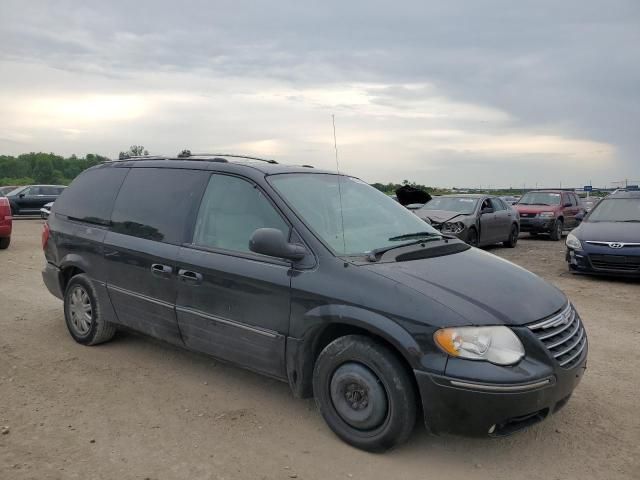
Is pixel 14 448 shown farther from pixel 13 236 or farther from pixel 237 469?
pixel 13 236

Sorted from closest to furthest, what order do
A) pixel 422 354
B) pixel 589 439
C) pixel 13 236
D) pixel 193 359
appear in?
pixel 422 354 → pixel 589 439 → pixel 193 359 → pixel 13 236

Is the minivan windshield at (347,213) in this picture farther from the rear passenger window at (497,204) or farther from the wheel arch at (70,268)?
the rear passenger window at (497,204)

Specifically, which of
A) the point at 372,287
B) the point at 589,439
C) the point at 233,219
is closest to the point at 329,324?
the point at 372,287

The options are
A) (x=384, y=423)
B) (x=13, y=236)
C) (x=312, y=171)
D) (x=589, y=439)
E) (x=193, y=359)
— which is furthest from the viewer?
(x=13, y=236)

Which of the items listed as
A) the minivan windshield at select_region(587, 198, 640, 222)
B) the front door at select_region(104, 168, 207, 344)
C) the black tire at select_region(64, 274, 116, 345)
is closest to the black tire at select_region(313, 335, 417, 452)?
the front door at select_region(104, 168, 207, 344)

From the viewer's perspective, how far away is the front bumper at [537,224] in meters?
17.6

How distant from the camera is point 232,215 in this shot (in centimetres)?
402

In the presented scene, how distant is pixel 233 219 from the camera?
4.00 m

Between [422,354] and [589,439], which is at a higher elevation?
[422,354]

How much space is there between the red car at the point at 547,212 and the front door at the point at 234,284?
50.9 feet

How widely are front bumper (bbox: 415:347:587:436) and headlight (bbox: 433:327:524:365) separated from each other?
0.14 meters

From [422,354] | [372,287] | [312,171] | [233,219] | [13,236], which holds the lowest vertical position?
[13,236]

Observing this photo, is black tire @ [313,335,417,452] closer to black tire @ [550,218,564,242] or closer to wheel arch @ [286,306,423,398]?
wheel arch @ [286,306,423,398]

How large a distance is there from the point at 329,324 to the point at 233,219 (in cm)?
116
